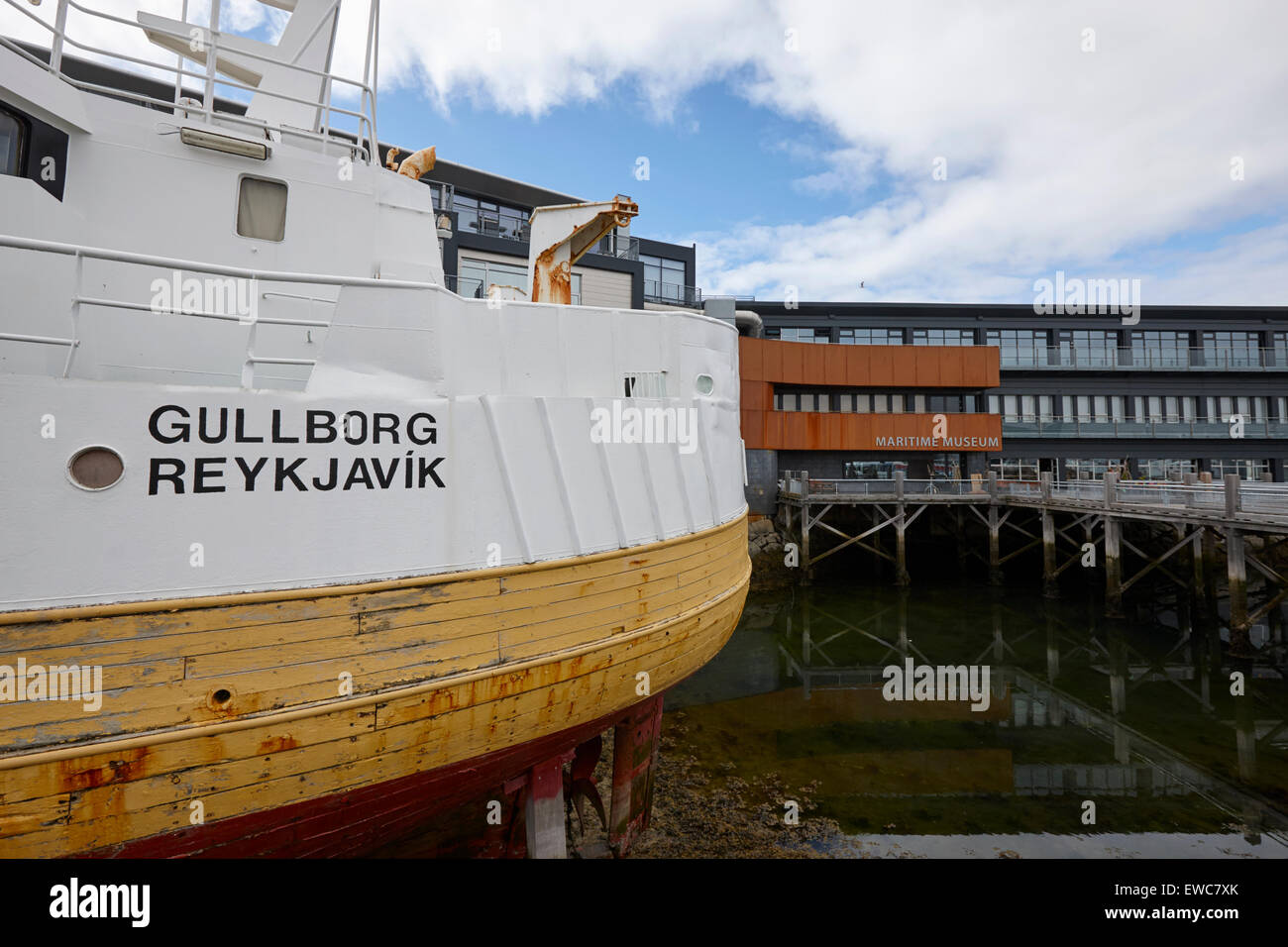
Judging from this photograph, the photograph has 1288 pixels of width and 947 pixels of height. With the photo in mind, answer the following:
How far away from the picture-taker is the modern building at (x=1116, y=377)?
35.6m

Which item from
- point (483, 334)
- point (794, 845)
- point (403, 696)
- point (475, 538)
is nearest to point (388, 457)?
point (475, 538)

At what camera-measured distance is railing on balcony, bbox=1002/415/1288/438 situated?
35375mm

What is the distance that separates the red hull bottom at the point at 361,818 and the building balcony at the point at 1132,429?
3840cm

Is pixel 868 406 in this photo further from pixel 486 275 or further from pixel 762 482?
pixel 486 275

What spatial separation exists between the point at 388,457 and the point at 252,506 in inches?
34.3

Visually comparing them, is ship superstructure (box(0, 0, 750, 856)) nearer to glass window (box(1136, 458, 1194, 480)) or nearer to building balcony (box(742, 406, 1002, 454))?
building balcony (box(742, 406, 1002, 454))

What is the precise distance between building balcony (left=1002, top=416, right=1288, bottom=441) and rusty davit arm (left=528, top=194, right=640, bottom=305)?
35480mm

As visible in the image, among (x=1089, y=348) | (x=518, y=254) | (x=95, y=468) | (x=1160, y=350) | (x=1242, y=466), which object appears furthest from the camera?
(x=1089, y=348)

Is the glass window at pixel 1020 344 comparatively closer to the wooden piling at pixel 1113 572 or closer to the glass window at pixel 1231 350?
the glass window at pixel 1231 350

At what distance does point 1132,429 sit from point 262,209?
45.5 m

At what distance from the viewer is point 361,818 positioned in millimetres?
4207

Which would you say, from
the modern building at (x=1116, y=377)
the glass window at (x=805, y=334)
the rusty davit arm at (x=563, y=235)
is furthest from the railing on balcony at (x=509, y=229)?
the rusty davit arm at (x=563, y=235)

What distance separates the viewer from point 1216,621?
18.3 metres

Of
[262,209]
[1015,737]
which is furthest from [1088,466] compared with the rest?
[262,209]
